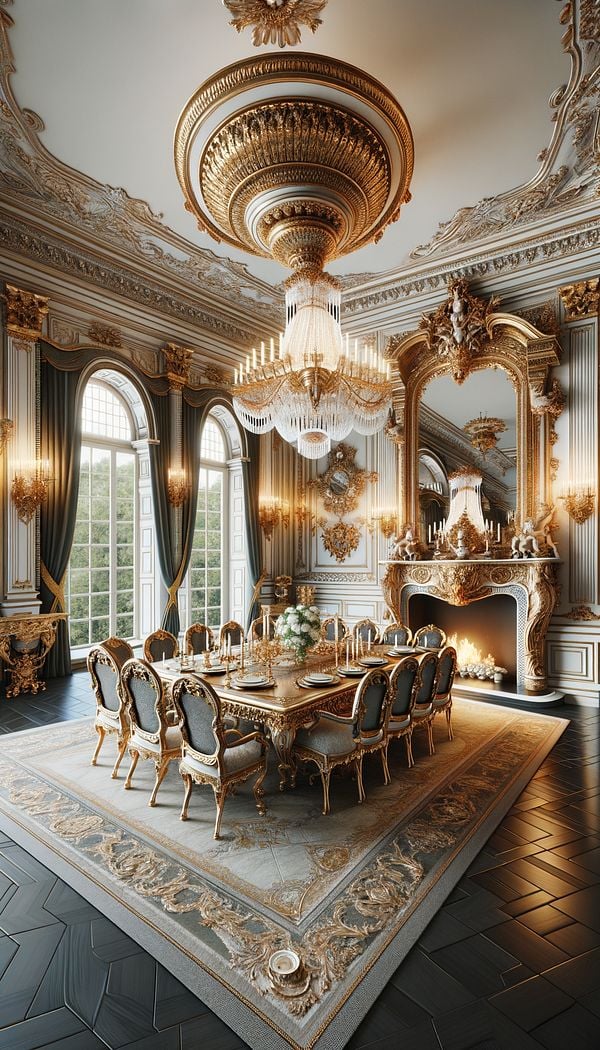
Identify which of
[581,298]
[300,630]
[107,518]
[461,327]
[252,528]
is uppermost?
[581,298]

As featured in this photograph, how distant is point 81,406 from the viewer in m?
6.30

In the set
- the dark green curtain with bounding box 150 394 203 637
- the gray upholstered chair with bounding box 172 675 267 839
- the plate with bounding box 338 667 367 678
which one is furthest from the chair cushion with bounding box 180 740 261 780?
the dark green curtain with bounding box 150 394 203 637

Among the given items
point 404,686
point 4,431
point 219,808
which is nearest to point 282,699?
point 219,808

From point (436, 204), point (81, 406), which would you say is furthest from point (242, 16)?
point (81, 406)

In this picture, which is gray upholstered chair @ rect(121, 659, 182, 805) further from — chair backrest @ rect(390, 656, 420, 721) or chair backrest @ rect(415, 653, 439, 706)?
chair backrest @ rect(415, 653, 439, 706)

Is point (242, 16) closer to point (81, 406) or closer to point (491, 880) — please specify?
point (81, 406)

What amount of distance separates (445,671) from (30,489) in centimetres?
447

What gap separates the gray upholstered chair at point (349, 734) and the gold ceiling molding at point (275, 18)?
A: 3.98 meters

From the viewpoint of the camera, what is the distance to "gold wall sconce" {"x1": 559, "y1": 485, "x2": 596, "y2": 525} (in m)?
6.05

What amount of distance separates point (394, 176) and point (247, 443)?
15.6 feet

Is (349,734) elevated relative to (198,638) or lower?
lower

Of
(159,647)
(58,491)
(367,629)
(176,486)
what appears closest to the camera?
(159,647)

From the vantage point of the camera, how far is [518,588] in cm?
623

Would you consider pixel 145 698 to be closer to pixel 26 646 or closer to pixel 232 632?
pixel 232 632
